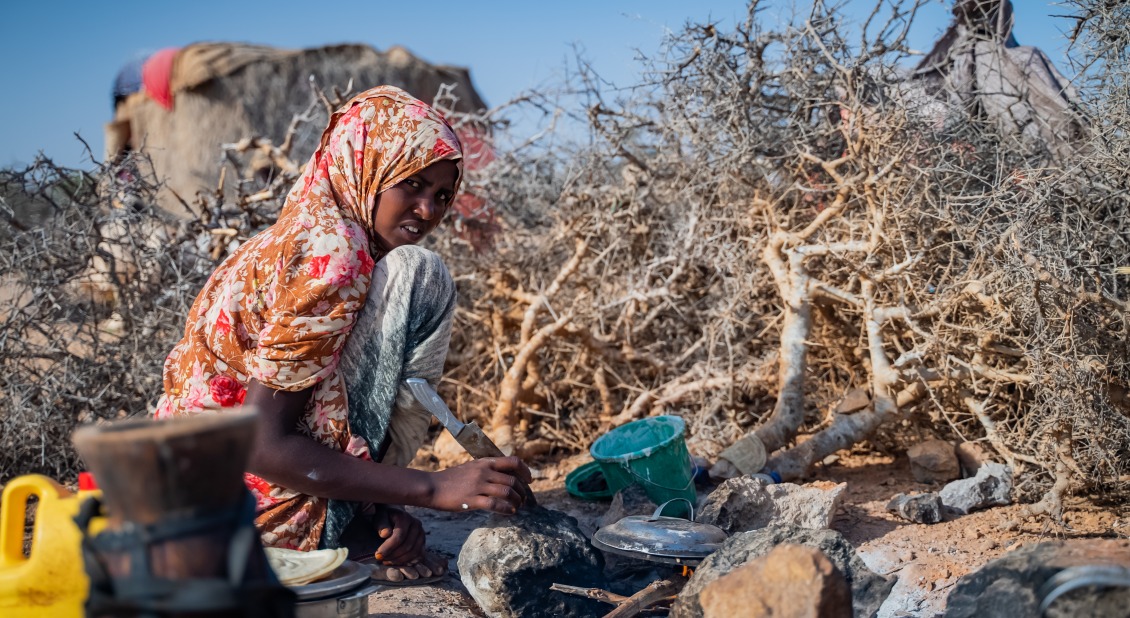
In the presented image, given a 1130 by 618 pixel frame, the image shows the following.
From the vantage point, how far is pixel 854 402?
12.6 ft

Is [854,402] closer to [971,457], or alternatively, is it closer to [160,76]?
[971,457]

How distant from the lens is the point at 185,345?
264cm

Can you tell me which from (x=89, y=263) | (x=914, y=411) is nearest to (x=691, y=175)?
(x=914, y=411)

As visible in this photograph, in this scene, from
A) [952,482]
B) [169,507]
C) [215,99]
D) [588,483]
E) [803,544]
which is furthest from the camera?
[215,99]

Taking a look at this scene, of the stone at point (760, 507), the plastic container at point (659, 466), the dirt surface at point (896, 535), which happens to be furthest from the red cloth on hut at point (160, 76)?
the stone at point (760, 507)

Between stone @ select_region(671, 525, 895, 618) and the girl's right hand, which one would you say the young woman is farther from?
stone @ select_region(671, 525, 895, 618)

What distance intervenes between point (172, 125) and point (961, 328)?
39.5 feet

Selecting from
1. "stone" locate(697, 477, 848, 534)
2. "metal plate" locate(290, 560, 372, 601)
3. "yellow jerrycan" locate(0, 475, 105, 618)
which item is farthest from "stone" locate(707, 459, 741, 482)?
"yellow jerrycan" locate(0, 475, 105, 618)

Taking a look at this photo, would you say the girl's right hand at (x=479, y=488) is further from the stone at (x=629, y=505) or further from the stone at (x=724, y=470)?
the stone at (x=724, y=470)

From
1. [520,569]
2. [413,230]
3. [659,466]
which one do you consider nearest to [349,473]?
[520,569]

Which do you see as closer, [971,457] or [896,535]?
[896,535]

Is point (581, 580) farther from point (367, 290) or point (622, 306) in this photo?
point (622, 306)

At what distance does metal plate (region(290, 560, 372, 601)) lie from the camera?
6.34 ft

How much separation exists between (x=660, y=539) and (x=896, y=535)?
113cm
